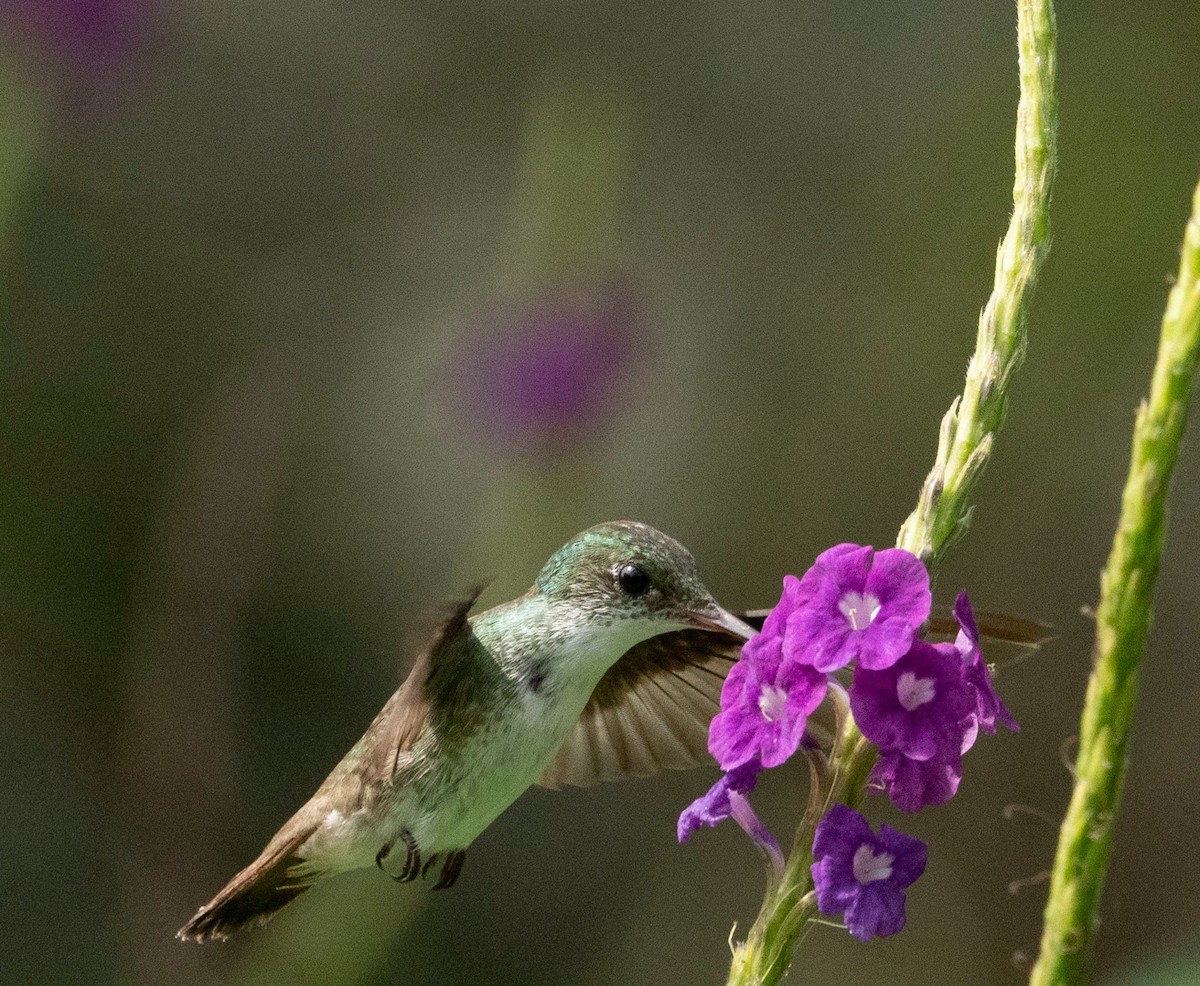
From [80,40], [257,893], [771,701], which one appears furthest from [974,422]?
[80,40]

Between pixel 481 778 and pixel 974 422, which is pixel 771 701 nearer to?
pixel 974 422

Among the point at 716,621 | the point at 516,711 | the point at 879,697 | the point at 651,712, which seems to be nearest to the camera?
the point at 879,697

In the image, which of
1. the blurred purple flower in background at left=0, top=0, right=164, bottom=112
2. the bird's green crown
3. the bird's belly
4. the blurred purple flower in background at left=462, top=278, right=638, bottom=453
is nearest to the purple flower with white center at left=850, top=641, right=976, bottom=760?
the bird's green crown

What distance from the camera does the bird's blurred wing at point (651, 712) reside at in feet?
7.75

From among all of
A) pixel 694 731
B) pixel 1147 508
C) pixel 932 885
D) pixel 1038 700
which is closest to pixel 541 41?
pixel 1038 700

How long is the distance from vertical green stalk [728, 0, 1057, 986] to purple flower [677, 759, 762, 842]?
75 mm

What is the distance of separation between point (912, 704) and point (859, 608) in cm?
11

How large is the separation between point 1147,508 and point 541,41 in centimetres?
531

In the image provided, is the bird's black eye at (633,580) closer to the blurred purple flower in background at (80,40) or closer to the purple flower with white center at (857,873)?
the purple flower with white center at (857,873)

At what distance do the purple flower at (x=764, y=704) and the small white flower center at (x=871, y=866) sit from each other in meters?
0.12

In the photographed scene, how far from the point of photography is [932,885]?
518 centimetres

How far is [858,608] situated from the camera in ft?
4.50

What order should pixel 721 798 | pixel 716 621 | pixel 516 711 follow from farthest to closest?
pixel 516 711 → pixel 716 621 → pixel 721 798

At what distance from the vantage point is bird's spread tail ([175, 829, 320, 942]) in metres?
2.40
